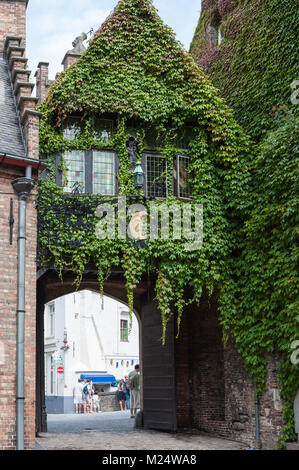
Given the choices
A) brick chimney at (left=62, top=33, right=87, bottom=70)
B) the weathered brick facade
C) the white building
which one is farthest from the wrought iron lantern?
the white building

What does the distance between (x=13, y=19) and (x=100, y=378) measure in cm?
2176

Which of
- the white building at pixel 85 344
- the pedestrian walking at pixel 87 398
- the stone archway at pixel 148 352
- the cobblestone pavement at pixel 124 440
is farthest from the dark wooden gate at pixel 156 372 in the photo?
the white building at pixel 85 344

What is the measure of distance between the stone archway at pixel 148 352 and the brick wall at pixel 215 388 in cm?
72

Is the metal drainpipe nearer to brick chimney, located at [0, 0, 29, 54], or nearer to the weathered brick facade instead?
the weathered brick facade

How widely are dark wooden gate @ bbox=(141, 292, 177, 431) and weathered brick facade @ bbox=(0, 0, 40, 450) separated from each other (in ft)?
17.3

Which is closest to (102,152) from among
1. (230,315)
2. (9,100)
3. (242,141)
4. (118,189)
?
(118,189)

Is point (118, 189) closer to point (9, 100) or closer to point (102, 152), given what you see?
point (102, 152)

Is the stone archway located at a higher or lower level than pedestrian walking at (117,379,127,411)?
higher

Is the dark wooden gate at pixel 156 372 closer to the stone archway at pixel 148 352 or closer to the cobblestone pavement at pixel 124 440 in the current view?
the stone archway at pixel 148 352

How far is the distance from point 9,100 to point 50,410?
21845 millimetres

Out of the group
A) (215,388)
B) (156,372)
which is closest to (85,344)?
(156,372)

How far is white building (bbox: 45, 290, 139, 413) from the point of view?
1305 inches

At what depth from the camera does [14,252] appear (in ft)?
39.7

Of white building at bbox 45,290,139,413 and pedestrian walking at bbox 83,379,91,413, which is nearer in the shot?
pedestrian walking at bbox 83,379,91,413
